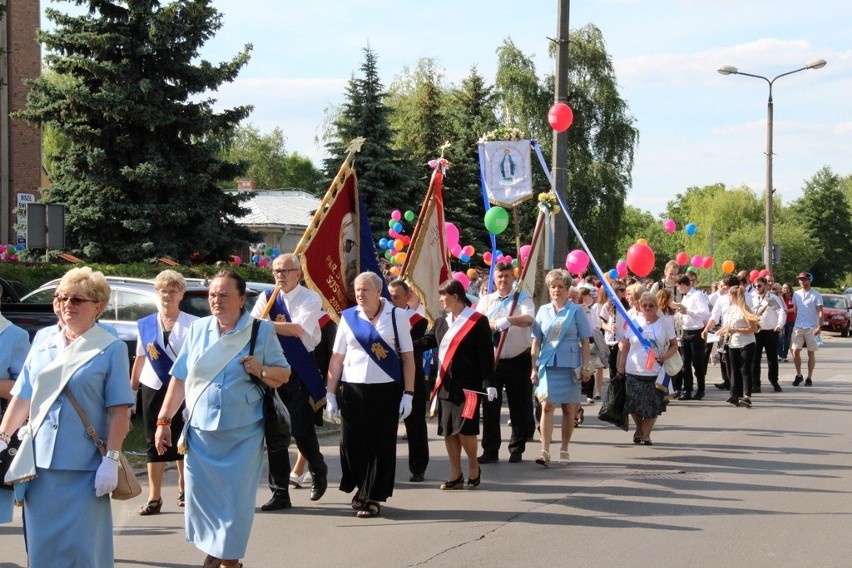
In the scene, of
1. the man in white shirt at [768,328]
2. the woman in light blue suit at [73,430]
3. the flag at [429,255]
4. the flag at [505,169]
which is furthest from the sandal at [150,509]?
the man in white shirt at [768,328]

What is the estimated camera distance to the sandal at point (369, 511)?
26.8 feet

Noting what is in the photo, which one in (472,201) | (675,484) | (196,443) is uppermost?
(472,201)

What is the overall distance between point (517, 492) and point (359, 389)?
1855 millimetres

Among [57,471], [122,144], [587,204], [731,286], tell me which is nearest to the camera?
[57,471]

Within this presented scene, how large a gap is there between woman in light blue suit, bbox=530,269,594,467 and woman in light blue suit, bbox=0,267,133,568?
19.8ft

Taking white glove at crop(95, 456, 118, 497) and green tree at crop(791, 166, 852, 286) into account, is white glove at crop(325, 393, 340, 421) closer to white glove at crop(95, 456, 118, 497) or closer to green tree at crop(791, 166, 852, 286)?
white glove at crop(95, 456, 118, 497)

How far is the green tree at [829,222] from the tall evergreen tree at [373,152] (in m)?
49.6

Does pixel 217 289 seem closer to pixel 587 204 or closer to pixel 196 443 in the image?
pixel 196 443

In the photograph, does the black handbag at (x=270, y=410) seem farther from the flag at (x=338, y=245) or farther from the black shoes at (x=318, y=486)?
the flag at (x=338, y=245)

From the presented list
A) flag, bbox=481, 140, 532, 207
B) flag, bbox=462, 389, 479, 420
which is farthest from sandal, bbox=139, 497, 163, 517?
flag, bbox=481, 140, 532, 207

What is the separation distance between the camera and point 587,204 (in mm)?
48875

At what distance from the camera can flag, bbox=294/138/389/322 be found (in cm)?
924

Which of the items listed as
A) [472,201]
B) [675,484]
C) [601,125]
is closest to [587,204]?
[601,125]

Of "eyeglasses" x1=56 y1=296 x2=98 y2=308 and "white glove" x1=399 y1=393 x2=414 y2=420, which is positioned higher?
"eyeglasses" x1=56 y1=296 x2=98 y2=308
